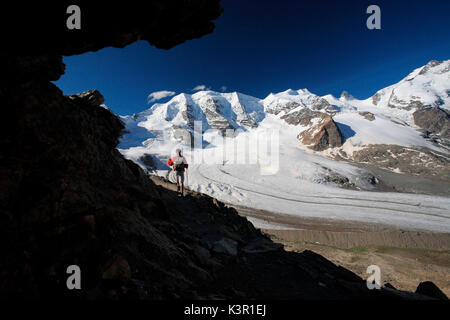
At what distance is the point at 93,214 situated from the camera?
167 inches

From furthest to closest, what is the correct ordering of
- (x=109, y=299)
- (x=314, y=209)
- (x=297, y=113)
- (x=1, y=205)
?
(x=297, y=113), (x=314, y=209), (x=1, y=205), (x=109, y=299)

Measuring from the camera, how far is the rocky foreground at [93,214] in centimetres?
342

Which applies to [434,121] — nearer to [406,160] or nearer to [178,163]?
[406,160]

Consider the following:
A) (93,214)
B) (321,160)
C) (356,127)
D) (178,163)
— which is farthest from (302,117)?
(93,214)

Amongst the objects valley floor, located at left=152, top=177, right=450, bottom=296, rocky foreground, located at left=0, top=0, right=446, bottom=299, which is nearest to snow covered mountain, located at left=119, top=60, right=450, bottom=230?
valley floor, located at left=152, top=177, right=450, bottom=296

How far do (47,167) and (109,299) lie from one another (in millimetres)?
3088

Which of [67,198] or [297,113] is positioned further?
[297,113]

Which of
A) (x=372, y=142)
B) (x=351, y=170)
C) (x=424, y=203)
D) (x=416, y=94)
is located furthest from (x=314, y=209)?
(x=416, y=94)

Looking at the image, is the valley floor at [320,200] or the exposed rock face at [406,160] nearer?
the valley floor at [320,200]

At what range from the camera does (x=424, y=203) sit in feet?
129

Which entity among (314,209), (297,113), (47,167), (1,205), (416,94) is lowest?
(314,209)

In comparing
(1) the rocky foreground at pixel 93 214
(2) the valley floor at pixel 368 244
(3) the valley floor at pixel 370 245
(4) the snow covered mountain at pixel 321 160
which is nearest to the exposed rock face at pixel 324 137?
(4) the snow covered mountain at pixel 321 160

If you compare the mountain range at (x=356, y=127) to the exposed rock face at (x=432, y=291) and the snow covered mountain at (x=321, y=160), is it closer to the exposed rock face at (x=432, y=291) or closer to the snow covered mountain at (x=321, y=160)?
the snow covered mountain at (x=321, y=160)

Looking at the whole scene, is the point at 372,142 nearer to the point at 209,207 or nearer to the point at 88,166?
the point at 209,207
